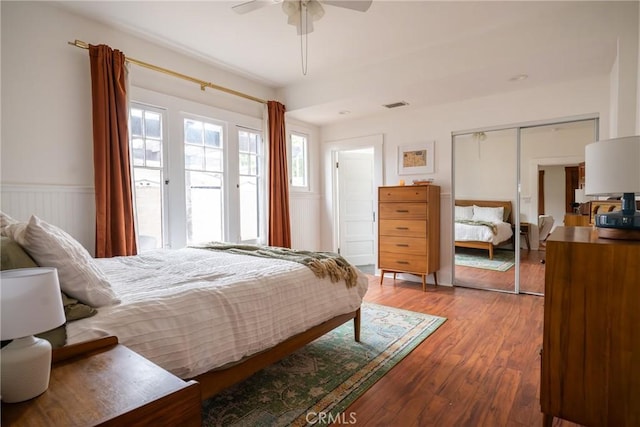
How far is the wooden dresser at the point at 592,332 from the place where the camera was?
1294 mm

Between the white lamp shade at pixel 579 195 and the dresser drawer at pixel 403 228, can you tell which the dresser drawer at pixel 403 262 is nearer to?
the dresser drawer at pixel 403 228

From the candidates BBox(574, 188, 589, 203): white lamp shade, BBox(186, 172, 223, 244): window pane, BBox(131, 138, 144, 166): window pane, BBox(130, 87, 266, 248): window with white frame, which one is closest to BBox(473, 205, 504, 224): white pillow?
BBox(574, 188, 589, 203): white lamp shade

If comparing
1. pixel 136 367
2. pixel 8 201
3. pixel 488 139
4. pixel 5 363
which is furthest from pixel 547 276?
pixel 8 201

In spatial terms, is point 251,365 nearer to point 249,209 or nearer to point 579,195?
point 249,209

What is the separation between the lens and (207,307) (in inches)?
58.8

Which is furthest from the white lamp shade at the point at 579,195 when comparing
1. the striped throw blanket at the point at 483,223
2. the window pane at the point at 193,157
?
the window pane at the point at 193,157

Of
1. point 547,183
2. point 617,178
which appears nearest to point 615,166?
point 617,178

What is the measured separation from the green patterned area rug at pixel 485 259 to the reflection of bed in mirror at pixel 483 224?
0.19 feet

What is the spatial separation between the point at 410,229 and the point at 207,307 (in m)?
3.00

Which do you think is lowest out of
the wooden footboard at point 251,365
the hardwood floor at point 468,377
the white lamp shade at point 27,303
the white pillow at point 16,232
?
the hardwood floor at point 468,377

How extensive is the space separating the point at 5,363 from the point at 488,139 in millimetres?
4374

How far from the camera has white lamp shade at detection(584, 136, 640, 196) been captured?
1.35m

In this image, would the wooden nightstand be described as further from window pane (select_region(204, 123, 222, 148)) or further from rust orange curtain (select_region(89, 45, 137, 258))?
window pane (select_region(204, 123, 222, 148))

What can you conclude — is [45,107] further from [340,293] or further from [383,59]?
[383,59]
